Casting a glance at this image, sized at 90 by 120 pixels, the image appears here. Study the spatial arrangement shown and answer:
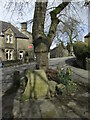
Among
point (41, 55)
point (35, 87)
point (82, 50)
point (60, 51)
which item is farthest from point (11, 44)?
point (35, 87)

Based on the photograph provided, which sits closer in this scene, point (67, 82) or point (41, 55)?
point (67, 82)

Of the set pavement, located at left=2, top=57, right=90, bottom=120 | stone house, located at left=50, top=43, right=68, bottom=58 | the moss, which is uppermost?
stone house, located at left=50, top=43, right=68, bottom=58

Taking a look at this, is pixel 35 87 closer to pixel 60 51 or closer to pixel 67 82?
pixel 67 82

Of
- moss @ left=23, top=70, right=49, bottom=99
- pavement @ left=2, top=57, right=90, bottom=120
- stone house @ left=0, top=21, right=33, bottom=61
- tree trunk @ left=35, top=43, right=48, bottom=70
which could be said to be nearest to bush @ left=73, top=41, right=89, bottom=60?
tree trunk @ left=35, top=43, right=48, bottom=70

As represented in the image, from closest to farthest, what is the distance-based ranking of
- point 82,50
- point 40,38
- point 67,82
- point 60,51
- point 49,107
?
point 49,107, point 67,82, point 40,38, point 82,50, point 60,51

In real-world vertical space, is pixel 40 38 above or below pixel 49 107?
above

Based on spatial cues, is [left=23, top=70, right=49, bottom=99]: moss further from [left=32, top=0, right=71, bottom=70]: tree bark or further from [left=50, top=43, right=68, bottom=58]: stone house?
[left=50, top=43, right=68, bottom=58]: stone house

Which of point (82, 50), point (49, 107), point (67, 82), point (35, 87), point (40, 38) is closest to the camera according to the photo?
point (49, 107)

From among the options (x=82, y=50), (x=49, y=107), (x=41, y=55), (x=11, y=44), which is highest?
(x=11, y=44)

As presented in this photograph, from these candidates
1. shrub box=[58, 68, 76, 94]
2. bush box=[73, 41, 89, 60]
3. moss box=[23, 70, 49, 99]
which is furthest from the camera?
bush box=[73, 41, 89, 60]

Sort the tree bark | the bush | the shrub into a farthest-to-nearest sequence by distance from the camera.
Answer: the bush < the tree bark < the shrub

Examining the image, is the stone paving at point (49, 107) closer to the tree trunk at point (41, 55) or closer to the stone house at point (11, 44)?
the tree trunk at point (41, 55)

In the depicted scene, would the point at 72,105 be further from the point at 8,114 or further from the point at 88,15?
the point at 88,15

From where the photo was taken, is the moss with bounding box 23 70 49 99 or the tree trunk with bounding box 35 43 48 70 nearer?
the moss with bounding box 23 70 49 99
